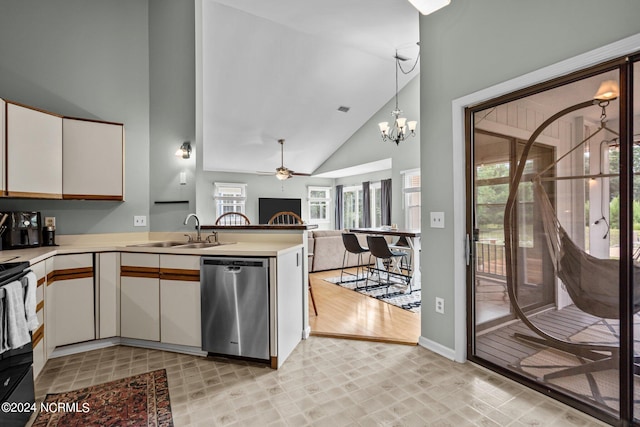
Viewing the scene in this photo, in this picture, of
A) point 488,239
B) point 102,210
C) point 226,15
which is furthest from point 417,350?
point 226,15

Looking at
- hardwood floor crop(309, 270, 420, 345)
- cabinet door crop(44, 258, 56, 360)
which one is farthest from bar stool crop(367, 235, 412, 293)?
cabinet door crop(44, 258, 56, 360)

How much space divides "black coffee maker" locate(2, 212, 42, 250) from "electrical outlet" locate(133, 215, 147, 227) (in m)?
0.76

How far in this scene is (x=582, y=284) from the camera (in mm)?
1804

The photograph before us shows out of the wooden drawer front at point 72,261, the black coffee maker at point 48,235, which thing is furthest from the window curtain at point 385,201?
A: the black coffee maker at point 48,235

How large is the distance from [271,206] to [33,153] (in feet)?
23.7

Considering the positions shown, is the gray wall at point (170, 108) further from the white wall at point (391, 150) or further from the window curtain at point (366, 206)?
the window curtain at point (366, 206)

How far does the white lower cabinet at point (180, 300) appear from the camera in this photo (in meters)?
2.46

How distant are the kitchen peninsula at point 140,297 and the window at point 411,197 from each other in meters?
4.94

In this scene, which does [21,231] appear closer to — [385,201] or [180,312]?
[180,312]

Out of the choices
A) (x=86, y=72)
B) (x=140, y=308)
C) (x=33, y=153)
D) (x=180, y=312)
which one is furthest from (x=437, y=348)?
(x=86, y=72)

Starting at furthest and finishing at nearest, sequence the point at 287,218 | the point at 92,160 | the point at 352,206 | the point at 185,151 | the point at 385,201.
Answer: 1. the point at 352,206
2. the point at 287,218
3. the point at 385,201
4. the point at 185,151
5. the point at 92,160

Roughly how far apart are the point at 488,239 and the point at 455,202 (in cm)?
36

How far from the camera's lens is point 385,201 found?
838 centimetres

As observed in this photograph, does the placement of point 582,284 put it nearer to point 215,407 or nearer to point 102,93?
point 215,407
